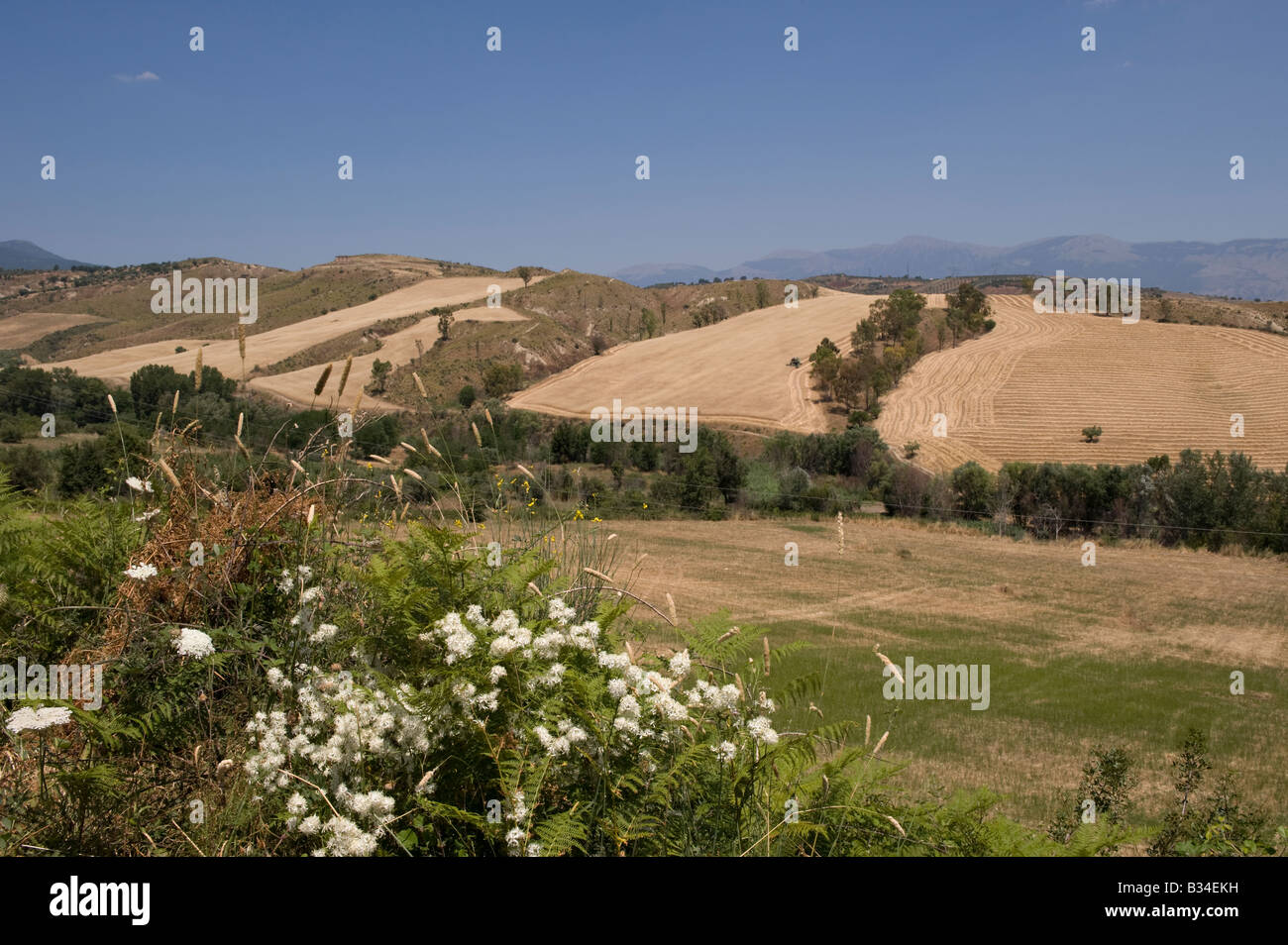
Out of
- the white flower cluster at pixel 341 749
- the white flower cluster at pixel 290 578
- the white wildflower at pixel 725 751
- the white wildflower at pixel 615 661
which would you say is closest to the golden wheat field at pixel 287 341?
the white flower cluster at pixel 290 578

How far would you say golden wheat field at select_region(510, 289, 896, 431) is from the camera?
195 feet

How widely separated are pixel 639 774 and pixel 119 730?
1.60m

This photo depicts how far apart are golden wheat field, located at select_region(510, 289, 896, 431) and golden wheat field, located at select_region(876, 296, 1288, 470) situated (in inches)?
319

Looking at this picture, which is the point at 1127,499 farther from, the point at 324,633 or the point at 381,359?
the point at 381,359

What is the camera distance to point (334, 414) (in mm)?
4129

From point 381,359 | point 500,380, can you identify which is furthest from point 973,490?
point 381,359

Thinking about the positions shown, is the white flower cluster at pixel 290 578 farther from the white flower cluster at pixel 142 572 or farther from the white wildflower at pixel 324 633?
the white flower cluster at pixel 142 572

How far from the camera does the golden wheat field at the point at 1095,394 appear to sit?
152 ft

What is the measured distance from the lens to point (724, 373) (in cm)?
6981

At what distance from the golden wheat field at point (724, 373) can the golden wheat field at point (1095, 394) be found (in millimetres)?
8113

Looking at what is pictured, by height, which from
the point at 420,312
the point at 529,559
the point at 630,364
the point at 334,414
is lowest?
the point at 529,559

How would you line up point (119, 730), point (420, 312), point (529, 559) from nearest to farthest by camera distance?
point (119, 730)
point (529, 559)
point (420, 312)
